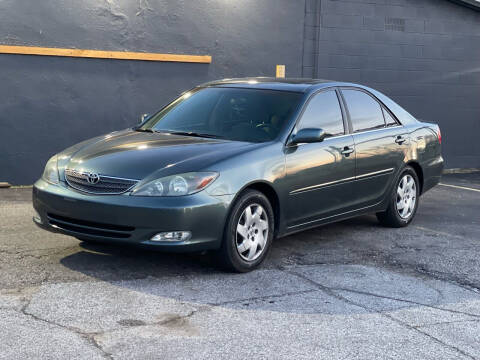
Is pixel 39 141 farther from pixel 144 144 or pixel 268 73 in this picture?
pixel 144 144

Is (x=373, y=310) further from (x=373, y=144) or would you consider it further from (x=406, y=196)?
(x=406, y=196)

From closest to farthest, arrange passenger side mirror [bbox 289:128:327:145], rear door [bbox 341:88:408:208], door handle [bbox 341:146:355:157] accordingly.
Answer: passenger side mirror [bbox 289:128:327:145]
door handle [bbox 341:146:355:157]
rear door [bbox 341:88:408:208]

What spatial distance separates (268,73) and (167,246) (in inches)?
281

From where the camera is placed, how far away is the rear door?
24.5ft

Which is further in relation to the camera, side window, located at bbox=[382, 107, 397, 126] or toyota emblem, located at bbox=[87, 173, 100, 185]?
side window, located at bbox=[382, 107, 397, 126]

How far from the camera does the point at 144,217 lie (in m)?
5.60

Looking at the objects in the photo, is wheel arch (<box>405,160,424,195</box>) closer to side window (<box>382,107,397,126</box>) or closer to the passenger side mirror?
side window (<box>382,107,397,126</box>)

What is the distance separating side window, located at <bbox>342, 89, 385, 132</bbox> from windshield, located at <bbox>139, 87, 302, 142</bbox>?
778 millimetres

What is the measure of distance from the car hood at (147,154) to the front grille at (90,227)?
390 mm

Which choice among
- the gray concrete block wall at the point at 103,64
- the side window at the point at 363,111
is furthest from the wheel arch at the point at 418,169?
the gray concrete block wall at the point at 103,64

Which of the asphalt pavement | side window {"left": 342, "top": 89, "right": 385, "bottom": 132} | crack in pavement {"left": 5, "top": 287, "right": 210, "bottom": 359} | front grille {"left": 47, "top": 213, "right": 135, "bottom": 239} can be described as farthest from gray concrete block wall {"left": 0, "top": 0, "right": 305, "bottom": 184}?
crack in pavement {"left": 5, "top": 287, "right": 210, "bottom": 359}

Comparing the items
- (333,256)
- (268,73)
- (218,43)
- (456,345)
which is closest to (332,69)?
(268,73)

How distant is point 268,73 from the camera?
12383mm

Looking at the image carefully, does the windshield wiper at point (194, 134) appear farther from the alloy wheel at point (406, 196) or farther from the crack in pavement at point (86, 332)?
the alloy wheel at point (406, 196)
